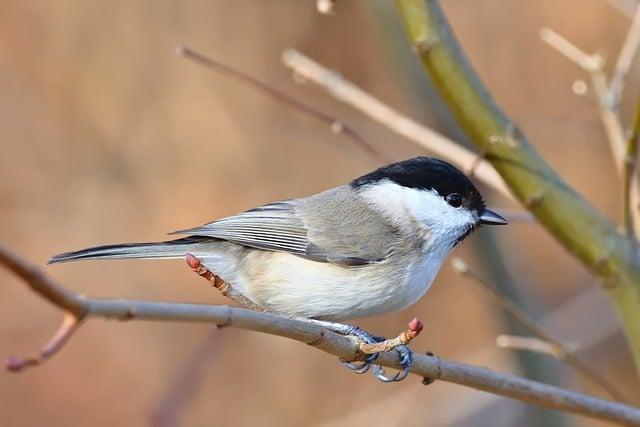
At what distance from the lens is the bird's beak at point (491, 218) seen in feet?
9.89

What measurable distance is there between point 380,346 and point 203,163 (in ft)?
15.4

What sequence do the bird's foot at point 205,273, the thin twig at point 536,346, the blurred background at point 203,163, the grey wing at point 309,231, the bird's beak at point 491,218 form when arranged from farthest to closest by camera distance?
the blurred background at point 203,163 < the bird's beak at point 491,218 < the grey wing at point 309,231 < the thin twig at point 536,346 < the bird's foot at point 205,273

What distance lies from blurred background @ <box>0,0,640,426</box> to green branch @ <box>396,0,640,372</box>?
309cm

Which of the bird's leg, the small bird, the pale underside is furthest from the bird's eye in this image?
the bird's leg

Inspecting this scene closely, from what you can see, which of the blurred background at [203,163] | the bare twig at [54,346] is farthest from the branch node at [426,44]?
the blurred background at [203,163]

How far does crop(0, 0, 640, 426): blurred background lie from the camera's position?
6.03m

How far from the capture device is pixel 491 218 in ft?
10.00

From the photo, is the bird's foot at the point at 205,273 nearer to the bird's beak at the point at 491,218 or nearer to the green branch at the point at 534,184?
the green branch at the point at 534,184

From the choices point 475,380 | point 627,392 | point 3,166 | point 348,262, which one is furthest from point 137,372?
point 475,380

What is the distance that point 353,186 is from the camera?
10.5 feet

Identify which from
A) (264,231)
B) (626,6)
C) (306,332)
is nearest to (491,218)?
(264,231)

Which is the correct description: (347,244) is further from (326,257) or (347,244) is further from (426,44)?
(426,44)

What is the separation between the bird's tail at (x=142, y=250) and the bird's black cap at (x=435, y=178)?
681mm

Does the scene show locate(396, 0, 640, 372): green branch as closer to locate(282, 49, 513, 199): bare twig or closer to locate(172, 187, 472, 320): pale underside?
locate(282, 49, 513, 199): bare twig
